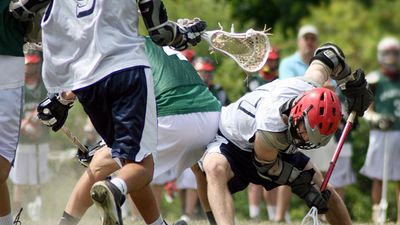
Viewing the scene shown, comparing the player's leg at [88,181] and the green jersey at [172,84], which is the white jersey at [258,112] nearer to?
the green jersey at [172,84]

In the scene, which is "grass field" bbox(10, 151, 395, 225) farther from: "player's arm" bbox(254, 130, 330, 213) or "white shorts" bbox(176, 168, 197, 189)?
"player's arm" bbox(254, 130, 330, 213)

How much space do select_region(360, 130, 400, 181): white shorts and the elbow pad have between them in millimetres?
5838

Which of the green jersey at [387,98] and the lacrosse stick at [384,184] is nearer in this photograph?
the lacrosse stick at [384,184]

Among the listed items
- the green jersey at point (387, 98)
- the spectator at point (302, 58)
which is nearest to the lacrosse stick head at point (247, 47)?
the spectator at point (302, 58)

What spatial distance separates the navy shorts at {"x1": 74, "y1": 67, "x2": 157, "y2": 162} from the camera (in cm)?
657

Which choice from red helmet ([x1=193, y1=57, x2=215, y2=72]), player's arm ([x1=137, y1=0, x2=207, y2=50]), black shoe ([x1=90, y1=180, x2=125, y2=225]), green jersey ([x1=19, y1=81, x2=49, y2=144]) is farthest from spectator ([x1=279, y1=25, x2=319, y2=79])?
black shoe ([x1=90, y1=180, x2=125, y2=225])

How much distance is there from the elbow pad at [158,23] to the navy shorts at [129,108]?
0.22 metres

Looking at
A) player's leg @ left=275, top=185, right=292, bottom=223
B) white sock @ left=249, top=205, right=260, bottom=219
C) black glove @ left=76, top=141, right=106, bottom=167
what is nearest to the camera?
black glove @ left=76, top=141, right=106, bottom=167

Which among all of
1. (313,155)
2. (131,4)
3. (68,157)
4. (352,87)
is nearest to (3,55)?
(131,4)

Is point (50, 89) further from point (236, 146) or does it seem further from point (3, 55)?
point (236, 146)

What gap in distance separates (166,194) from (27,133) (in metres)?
2.50

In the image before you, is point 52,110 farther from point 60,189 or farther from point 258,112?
point 60,189

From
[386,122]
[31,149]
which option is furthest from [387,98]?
[31,149]

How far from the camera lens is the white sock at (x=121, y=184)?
6367 mm
